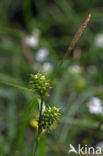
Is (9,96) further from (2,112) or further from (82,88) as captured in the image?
(82,88)

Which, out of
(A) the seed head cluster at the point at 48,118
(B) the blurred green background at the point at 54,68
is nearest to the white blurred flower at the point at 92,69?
(B) the blurred green background at the point at 54,68

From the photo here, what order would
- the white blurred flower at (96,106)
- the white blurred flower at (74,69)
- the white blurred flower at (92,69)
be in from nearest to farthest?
1. the white blurred flower at (96,106)
2. the white blurred flower at (74,69)
3. the white blurred flower at (92,69)

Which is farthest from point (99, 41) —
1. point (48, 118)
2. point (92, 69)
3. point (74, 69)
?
point (48, 118)

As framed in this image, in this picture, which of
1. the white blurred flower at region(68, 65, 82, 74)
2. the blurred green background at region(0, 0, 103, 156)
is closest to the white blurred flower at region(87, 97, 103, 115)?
the blurred green background at region(0, 0, 103, 156)

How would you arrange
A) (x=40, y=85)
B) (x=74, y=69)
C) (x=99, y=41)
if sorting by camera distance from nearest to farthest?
(x=40, y=85) < (x=74, y=69) < (x=99, y=41)

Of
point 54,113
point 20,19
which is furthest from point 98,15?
point 54,113

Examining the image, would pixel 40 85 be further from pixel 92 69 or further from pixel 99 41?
pixel 99 41

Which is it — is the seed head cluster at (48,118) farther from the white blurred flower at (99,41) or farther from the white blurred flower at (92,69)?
the white blurred flower at (99,41)

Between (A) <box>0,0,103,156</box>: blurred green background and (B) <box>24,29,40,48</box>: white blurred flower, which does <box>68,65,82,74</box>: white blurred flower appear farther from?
(B) <box>24,29,40,48</box>: white blurred flower
